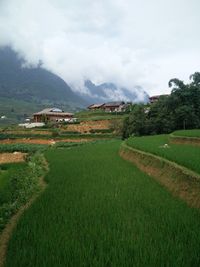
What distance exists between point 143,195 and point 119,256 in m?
4.74

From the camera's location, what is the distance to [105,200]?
9750mm

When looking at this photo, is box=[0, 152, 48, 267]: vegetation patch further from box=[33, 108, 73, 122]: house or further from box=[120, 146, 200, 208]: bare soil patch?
box=[33, 108, 73, 122]: house

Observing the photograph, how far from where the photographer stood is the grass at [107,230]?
574 cm

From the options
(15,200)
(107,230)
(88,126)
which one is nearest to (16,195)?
(15,200)

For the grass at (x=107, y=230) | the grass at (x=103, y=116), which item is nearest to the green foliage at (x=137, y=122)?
the grass at (x=103, y=116)

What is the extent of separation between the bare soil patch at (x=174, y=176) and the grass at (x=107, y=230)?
47cm

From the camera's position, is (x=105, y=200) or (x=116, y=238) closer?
(x=116, y=238)

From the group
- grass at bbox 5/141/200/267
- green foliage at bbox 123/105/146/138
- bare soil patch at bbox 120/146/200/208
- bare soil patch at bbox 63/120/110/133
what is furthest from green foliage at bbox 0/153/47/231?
bare soil patch at bbox 63/120/110/133

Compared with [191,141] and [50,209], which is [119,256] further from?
[191,141]

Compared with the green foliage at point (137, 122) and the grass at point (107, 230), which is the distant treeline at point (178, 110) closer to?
the green foliage at point (137, 122)

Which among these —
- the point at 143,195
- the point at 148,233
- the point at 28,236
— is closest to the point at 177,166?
the point at 143,195

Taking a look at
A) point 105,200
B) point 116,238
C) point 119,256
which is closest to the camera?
point 119,256

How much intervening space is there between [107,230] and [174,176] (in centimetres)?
567

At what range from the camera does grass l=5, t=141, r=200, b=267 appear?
5738mm
